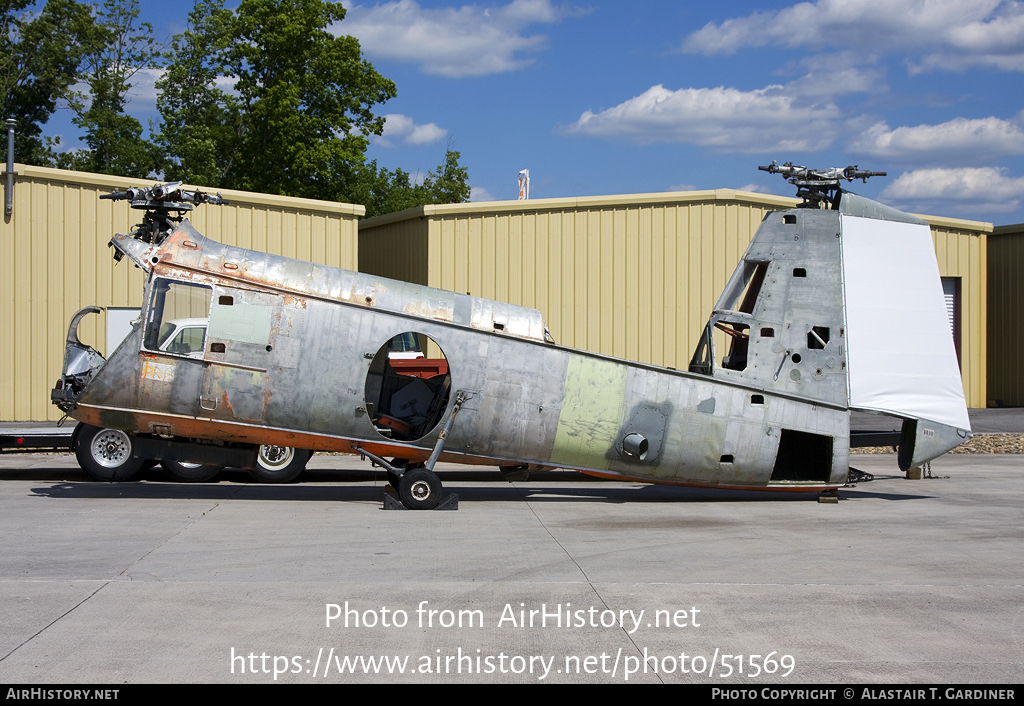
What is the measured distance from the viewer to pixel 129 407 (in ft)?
37.2

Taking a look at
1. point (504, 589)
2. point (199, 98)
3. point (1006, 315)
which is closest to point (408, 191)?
point (199, 98)

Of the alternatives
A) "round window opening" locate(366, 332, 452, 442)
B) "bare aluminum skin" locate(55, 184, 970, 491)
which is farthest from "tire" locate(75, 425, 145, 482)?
"round window opening" locate(366, 332, 452, 442)

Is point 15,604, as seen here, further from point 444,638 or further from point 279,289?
point 279,289

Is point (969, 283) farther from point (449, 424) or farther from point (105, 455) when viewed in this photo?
point (105, 455)

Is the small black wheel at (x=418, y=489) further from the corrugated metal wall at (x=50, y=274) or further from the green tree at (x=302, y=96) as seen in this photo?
the green tree at (x=302, y=96)

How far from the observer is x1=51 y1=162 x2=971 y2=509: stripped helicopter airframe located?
11.4 metres

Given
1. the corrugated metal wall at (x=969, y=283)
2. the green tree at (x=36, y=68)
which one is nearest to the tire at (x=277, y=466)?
the corrugated metal wall at (x=969, y=283)

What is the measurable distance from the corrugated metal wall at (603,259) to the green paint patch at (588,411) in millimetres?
10680

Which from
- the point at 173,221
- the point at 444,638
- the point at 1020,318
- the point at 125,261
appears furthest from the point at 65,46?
the point at 444,638

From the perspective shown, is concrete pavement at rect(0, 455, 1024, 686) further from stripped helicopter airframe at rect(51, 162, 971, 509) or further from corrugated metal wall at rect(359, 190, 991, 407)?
corrugated metal wall at rect(359, 190, 991, 407)

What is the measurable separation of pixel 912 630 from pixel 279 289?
8.24 metres

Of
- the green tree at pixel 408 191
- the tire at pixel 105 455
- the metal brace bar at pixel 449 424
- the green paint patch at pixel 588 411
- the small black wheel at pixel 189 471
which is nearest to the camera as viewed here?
the metal brace bar at pixel 449 424

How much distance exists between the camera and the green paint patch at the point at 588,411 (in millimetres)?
12000

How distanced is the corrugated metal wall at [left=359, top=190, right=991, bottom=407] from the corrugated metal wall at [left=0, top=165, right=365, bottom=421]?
7284mm
